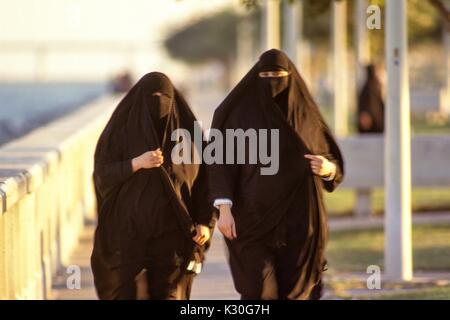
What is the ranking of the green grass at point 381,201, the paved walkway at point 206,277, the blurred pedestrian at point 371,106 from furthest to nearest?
the blurred pedestrian at point 371,106
the green grass at point 381,201
the paved walkway at point 206,277

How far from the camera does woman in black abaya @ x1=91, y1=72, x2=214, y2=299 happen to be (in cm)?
930

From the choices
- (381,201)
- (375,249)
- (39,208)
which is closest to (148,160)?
(39,208)

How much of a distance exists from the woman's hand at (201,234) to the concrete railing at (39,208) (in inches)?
41.9

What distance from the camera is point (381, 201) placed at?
2377 centimetres

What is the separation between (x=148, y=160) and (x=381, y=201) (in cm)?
1485

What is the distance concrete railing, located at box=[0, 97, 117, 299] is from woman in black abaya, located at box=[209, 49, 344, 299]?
1.27 m

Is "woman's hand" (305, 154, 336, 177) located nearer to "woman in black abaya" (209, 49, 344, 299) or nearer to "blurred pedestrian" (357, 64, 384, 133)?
"woman in black abaya" (209, 49, 344, 299)

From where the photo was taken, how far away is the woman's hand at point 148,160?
917 centimetres

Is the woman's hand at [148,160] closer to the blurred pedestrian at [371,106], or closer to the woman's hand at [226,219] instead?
the woman's hand at [226,219]

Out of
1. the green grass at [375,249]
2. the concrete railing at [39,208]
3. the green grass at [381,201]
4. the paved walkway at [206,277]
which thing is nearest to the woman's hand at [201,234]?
the concrete railing at [39,208]

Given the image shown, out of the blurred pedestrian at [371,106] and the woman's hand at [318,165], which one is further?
the blurred pedestrian at [371,106]

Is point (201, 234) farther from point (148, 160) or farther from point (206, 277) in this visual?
point (206, 277)

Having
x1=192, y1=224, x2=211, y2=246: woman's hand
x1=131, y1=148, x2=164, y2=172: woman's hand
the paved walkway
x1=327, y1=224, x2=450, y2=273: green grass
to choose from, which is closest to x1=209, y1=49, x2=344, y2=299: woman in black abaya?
x1=192, y1=224, x2=211, y2=246: woman's hand
